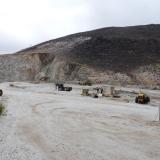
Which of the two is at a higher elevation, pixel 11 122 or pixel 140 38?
pixel 140 38

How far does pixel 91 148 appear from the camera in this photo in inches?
678

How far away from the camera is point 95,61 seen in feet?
323

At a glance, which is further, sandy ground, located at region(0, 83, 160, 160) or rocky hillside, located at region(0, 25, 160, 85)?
rocky hillside, located at region(0, 25, 160, 85)

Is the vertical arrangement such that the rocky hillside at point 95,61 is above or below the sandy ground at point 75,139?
above

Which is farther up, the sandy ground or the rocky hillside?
the rocky hillside

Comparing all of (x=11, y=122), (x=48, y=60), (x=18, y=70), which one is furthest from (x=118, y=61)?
(x=11, y=122)

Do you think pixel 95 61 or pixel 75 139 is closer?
pixel 75 139

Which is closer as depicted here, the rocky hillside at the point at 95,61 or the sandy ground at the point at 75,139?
the sandy ground at the point at 75,139

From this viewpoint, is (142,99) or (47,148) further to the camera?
(142,99)

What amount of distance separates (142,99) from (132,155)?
3336 centimetres

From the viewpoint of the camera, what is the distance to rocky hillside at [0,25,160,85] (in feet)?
297

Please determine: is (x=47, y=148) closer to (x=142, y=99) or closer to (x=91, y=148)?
(x=91, y=148)

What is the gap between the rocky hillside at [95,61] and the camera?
90.5 meters

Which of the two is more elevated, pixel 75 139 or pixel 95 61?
pixel 95 61
